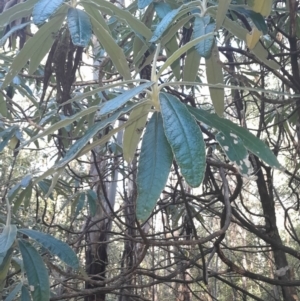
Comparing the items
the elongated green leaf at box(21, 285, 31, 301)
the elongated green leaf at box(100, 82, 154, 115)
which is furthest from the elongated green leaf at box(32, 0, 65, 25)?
the elongated green leaf at box(21, 285, 31, 301)

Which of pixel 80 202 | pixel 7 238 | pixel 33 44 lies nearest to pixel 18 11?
pixel 33 44

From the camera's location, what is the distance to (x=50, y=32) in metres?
0.66

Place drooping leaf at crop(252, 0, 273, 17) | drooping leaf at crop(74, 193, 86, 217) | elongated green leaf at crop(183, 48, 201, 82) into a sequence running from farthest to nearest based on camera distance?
drooping leaf at crop(74, 193, 86, 217) → elongated green leaf at crop(183, 48, 201, 82) → drooping leaf at crop(252, 0, 273, 17)

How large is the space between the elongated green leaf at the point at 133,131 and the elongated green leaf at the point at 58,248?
244 mm

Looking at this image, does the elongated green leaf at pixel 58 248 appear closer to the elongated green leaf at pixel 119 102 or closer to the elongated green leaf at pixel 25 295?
the elongated green leaf at pixel 25 295

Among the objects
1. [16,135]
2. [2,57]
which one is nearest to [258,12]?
[2,57]

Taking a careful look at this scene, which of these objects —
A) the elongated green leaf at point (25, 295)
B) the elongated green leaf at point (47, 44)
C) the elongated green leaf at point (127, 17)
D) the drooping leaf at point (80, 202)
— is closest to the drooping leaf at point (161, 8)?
the elongated green leaf at point (127, 17)

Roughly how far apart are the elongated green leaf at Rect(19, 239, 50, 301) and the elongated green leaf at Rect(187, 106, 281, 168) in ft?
1.47

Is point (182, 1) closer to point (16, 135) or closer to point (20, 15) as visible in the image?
point (20, 15)

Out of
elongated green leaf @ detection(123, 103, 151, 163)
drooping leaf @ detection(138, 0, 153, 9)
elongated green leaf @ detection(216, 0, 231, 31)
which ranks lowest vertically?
elongated green leaf @ detection(123, 103, 151, 163)

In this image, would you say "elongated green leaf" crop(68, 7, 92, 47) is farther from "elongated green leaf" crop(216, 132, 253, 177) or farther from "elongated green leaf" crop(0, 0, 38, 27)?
"elongated green leaf" crop(216, 132, 253, 177)

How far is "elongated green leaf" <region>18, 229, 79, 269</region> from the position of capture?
0.73 metres

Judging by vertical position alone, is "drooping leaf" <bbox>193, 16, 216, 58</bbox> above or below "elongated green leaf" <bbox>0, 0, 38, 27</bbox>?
below

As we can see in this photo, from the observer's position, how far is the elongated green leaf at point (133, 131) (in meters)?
0.54
